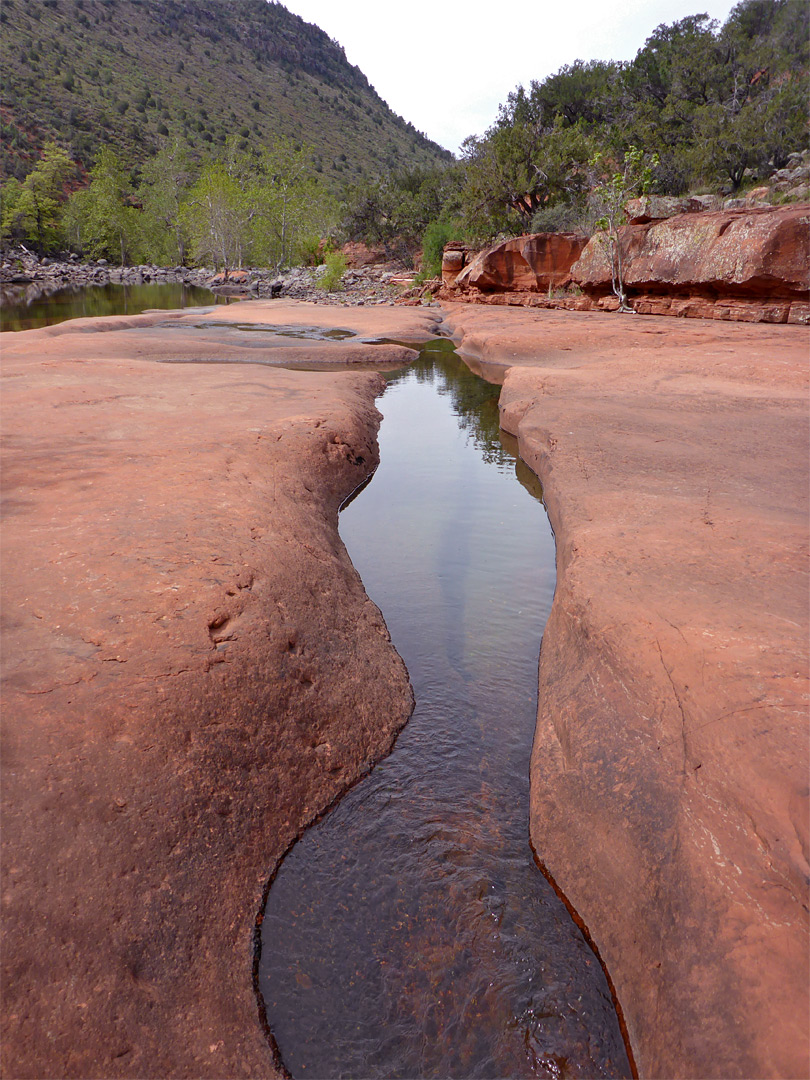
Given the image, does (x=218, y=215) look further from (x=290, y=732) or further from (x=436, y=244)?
(x=290, y=732)

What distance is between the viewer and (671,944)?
6.89ft

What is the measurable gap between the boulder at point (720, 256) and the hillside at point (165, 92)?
56960mm

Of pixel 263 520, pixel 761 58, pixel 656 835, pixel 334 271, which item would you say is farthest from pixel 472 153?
pixel 656 835

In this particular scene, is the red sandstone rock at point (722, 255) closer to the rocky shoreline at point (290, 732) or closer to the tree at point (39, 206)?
Result: the rocky shoreline at point (290, 732)

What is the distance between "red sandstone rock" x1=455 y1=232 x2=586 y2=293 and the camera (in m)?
21.7

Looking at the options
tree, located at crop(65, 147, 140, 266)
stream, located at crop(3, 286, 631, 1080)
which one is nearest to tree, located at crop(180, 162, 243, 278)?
tree, located at crop(65, 147, 140, 266)

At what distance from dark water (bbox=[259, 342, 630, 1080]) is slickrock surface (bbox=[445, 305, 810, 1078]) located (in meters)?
0.16

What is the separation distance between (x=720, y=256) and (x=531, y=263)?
865 cm

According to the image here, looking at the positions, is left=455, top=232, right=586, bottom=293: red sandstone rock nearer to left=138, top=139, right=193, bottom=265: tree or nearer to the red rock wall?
the red rock wall

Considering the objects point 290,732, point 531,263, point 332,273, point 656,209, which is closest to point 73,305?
point 332,273

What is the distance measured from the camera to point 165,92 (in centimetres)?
7844

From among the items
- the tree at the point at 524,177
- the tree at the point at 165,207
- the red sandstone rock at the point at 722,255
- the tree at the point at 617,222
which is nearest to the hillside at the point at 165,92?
the tree at the point at 165,207

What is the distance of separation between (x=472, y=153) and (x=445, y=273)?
954 cm

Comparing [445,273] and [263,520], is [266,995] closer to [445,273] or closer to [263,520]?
[263,520]
